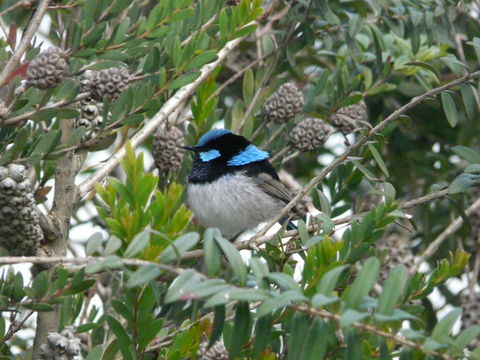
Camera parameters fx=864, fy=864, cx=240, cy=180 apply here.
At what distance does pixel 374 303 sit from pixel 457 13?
2940mm

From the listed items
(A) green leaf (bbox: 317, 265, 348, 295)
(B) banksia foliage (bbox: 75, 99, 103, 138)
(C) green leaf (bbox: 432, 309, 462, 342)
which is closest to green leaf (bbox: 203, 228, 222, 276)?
(A) green leaf (bbox: 317, 265, 348, 295)

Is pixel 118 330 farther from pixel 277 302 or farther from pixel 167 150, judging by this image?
pixel 167 150

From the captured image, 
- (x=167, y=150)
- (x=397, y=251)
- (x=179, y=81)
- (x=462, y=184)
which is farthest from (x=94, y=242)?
(x=397, y=251)

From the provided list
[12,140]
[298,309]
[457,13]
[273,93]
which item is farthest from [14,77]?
[457,13]

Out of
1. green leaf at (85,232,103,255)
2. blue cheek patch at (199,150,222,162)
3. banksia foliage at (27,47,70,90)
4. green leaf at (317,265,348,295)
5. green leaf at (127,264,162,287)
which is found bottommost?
blue cheek patch at (199,150,222,162)

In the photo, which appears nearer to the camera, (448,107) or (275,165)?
(448,107)

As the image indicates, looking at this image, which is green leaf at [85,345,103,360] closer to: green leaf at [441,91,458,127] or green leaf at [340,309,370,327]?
green leaf at [340,309,370,327]

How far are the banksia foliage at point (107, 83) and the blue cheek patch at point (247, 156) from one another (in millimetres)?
1416

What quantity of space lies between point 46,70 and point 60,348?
2.79 ft

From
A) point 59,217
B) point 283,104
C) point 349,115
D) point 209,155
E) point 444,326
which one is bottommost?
point 209,155

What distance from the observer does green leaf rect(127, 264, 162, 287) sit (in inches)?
73.6

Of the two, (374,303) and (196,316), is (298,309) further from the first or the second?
(196,316)

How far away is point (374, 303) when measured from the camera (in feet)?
6.22

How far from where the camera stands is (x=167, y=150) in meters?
3.65
